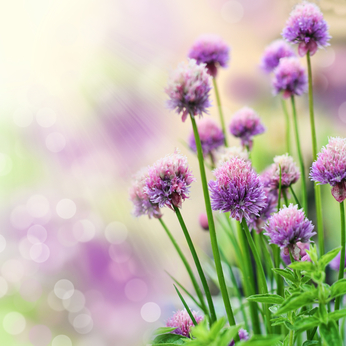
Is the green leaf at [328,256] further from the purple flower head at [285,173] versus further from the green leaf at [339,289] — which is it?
the purple flower head at [285,173]

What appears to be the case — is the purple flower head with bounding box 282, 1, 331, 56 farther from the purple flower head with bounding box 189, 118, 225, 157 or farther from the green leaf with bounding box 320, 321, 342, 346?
the green leaf with bounding box 320, 321, 342, 346

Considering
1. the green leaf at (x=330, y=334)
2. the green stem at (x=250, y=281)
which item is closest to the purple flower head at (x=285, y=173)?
the green stem at (x=250, y=281)

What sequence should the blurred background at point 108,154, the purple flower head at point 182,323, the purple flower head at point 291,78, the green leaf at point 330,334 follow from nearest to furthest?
the green leaf at point 330,334
the purple flower head at point 182,323
the purple flower head at point 291,78
the blurred background at point 108,154

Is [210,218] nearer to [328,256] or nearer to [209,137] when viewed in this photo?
[328,256]

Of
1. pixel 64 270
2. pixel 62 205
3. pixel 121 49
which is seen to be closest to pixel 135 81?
pixel 121 49

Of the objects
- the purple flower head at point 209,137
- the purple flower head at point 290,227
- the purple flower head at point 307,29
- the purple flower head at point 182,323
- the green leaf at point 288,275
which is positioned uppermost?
the purple flower head at point 307,29

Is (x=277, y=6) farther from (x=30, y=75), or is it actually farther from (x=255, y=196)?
(x=255, y=196)
